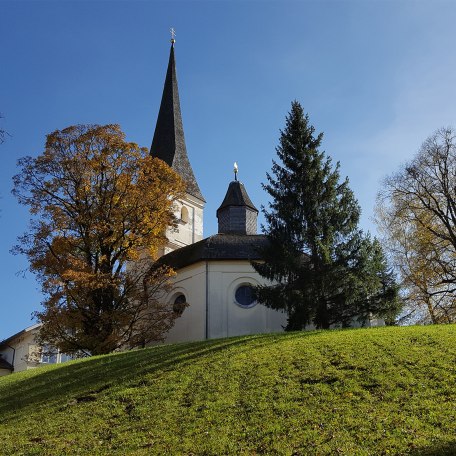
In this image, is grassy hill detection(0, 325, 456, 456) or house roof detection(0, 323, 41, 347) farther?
house roof detection(0, 323, 41, 347)

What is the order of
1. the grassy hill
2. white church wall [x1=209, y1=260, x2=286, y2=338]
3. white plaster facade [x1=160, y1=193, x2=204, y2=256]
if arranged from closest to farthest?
the grassy hill
white church wall [x1=209, y1=260, x2=286, y2=338]
white plaster facade [x1=160, y1=193, x2=204, y2=256]

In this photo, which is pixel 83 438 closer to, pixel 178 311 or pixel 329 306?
pixel 329 306

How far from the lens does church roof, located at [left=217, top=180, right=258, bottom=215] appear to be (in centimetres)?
3825

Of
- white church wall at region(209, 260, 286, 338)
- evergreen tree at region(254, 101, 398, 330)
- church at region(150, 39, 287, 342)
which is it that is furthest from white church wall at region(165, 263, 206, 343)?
evergreen tree at region(254, 101, 398, 330)

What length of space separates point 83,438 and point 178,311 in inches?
736

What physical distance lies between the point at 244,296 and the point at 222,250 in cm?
276

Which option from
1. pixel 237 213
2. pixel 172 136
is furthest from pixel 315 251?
pixel 172 136

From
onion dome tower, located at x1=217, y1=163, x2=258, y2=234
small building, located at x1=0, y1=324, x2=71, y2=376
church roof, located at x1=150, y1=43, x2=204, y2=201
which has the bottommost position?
small building, located at x1=0, y1=324, x2=71, y2=376

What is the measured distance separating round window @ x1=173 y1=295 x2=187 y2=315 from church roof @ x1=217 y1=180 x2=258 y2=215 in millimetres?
8907

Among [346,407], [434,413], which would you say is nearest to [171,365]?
[346,407]

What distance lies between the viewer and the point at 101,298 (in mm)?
26625

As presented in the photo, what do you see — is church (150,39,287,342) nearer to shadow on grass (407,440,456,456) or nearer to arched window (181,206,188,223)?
arched window (181,206,188,223)

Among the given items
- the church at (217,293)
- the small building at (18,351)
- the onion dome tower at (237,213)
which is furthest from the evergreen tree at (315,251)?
the small building at (18,351)

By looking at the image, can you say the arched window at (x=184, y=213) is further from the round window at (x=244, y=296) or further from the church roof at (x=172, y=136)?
the round window at (x=244, y=296)
